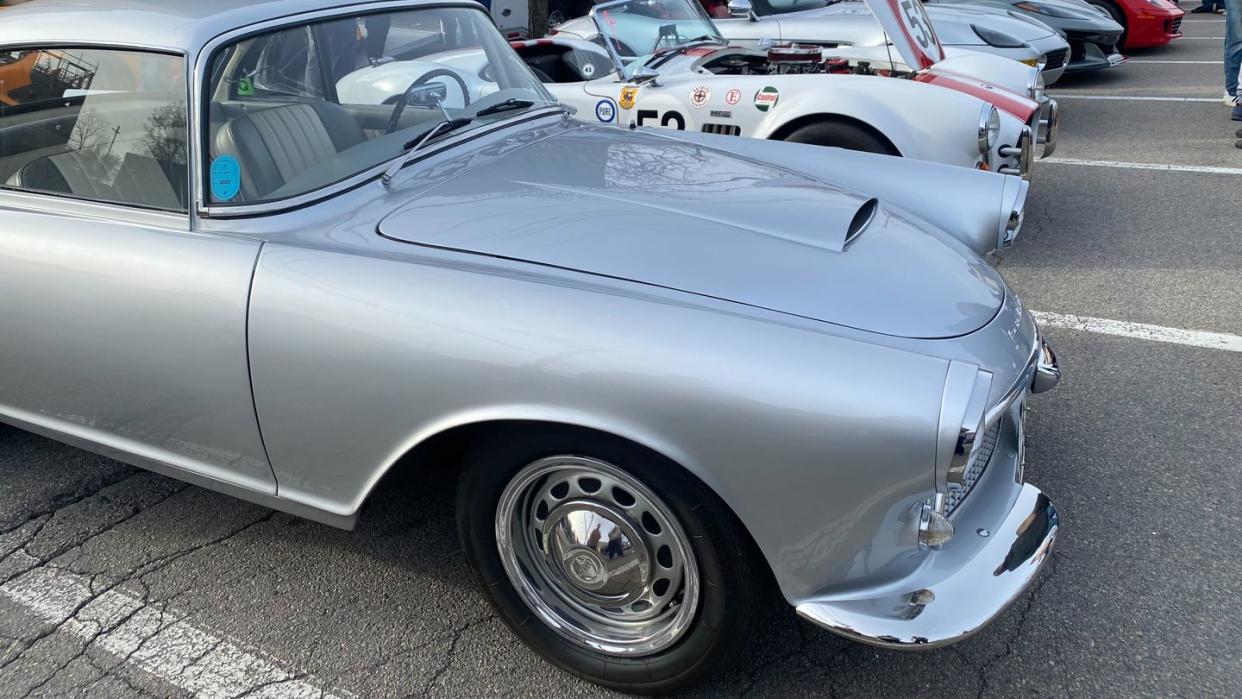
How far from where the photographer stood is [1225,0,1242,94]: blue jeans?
6.95 meters

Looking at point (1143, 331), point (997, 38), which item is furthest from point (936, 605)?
point (997, 38)

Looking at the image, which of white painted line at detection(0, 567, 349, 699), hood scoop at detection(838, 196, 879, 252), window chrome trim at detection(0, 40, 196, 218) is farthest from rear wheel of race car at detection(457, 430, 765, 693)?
window chrome trim at detection(0, 40, 196, 218)

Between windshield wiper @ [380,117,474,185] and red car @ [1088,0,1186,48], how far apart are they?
948 centimetres

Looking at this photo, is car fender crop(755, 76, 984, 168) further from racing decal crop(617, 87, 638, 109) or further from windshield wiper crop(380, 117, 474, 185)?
windshield wiper crop(380, 117, 474, 185)

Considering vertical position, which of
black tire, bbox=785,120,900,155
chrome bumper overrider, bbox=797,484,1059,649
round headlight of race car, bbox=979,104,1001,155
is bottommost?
chrome bumper overrider, bbox=797,484,1059,649

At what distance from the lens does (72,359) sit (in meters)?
2.40

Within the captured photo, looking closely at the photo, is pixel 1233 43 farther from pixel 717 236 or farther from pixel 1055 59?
pixel 717 236

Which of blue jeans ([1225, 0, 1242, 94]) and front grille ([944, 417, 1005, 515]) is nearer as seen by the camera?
front grille ([944, 417, 1005, 515])

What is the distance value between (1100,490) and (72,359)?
2.91 m

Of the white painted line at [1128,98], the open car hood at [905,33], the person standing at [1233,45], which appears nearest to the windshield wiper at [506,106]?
the open car hood at [905,33]

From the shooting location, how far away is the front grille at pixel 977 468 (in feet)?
6.55

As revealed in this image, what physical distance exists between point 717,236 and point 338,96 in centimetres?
117

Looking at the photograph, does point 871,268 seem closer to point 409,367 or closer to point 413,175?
point 409,367

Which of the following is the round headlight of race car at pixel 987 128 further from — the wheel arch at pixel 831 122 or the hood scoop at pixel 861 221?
the hood scoop at pixel 861 221
